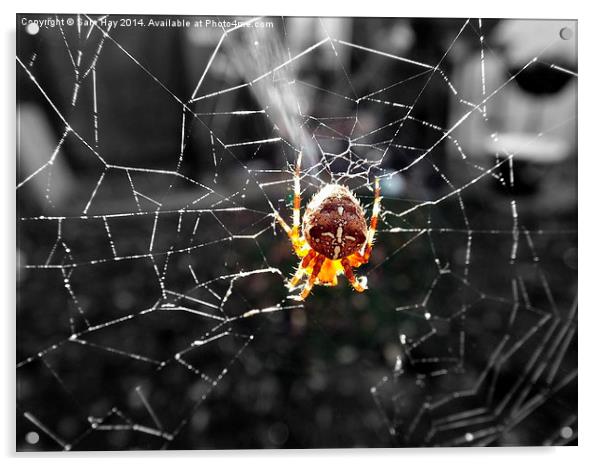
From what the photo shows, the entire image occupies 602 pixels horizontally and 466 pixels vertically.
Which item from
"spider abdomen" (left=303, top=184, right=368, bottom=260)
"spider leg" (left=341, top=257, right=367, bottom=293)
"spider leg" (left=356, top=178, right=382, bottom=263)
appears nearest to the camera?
"spider abdomen" (left=303, top=184, right=368, bottom=260)

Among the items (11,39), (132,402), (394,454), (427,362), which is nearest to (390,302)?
(427,362)

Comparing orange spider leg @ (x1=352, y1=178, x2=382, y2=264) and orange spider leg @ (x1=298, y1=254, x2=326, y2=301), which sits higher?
orange spider leg @ (x1=352, y1=178, x2=382, y2=264)

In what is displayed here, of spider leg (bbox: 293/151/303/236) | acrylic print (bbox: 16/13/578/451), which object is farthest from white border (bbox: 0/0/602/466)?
spider leg (bbox: 293/151/303/236)

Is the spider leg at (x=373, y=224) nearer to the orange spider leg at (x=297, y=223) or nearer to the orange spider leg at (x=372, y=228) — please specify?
the orange spider leg at (x=372, y=228)

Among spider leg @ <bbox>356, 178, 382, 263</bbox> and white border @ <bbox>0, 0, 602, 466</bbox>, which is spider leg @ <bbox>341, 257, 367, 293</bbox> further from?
white border @ <bbox>0, 0, 602, 466</bbox>

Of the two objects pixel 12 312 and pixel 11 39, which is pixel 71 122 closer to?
pixel 11 39

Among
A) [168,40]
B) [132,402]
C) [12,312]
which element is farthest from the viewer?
[132,402]
